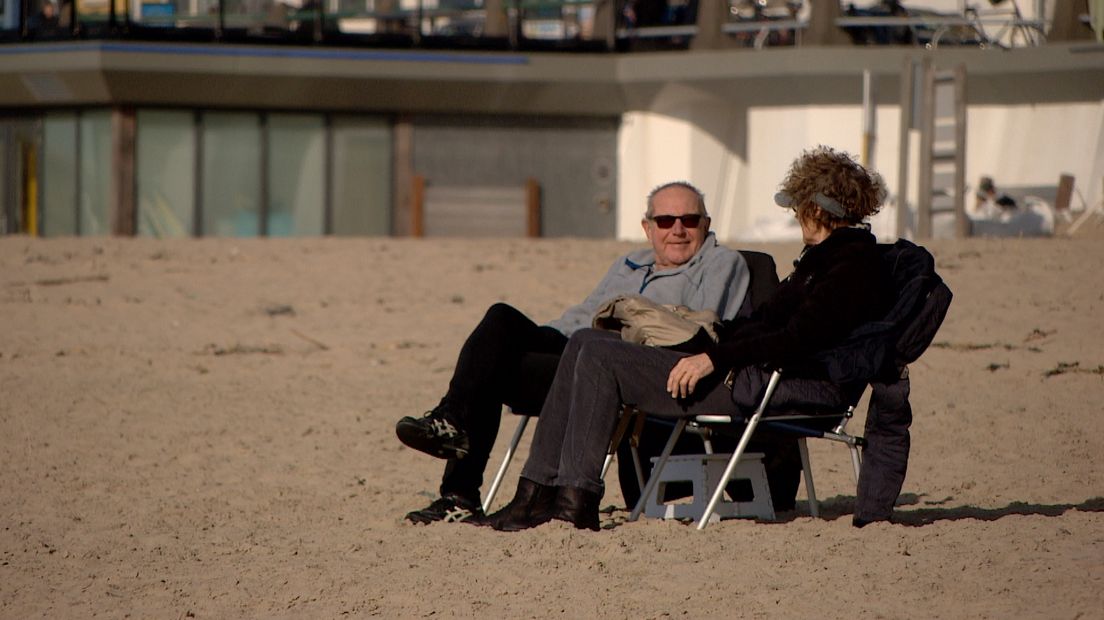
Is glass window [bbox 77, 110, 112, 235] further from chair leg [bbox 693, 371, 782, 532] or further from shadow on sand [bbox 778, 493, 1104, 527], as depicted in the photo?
chair leg [bbox 693, 371, 782, 532]

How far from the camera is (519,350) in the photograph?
18.5ft

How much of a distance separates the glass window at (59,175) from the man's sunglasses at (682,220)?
17554 mm

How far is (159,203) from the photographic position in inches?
872

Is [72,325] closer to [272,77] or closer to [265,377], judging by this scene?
[265,377]

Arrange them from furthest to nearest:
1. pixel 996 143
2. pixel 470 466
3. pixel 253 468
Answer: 1. pixel 996 143
2. pixel 253 468
3. pixel 470 466

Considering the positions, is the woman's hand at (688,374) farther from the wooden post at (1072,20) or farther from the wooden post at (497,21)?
the wooden post at (497,21)

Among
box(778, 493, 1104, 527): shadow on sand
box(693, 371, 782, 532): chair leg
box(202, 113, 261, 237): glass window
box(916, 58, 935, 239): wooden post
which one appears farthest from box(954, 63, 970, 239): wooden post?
box(202, 113, 261, 237): glass window

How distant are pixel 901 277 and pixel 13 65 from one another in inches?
694

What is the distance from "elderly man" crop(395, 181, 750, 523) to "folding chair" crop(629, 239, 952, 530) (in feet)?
1.69

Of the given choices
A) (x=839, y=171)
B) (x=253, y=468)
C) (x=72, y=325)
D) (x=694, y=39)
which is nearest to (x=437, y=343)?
(x=72, y=325)

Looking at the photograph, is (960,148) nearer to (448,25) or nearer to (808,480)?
(448,25)

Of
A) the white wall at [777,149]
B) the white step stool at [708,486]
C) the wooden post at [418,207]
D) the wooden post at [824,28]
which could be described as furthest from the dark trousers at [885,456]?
the wooden post at [418,207]

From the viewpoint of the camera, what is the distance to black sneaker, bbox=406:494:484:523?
5500 mm

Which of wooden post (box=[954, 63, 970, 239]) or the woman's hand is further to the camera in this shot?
wooden post (box=[954, 63, 970, 239])
